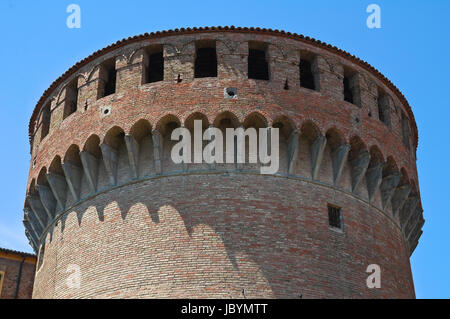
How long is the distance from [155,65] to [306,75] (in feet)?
12.8

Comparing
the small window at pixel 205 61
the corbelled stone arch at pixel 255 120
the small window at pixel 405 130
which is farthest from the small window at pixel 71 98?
the small window at pixel 405 130

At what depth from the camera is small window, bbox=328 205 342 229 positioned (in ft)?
57.3

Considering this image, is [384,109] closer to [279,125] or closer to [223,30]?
[279,125]

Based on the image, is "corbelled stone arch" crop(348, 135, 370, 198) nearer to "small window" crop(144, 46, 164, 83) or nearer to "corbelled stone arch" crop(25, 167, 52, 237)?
"small window" crop(144, 46, 164, 83)

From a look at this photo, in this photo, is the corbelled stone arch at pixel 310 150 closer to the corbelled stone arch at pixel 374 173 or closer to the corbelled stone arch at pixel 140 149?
the corbelled stone arch at pixel 374 173

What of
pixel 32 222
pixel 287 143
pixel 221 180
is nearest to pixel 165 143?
pixel 221 180

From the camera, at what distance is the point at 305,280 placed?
16.2m

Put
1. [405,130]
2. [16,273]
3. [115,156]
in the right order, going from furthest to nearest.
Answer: [16,273] < [405,130] < [115,156]

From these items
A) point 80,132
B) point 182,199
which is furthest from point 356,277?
point 80,132

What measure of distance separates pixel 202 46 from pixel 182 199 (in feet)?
13.9

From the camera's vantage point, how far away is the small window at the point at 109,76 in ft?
63.9

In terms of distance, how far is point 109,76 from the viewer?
19.7 m

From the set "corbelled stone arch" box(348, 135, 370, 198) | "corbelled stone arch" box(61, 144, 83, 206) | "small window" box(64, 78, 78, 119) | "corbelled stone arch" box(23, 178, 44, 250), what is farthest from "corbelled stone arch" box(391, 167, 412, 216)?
"corbelled stone arch" box(23, 178, 44, 250)

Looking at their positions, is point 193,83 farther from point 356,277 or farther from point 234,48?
point 356,277
